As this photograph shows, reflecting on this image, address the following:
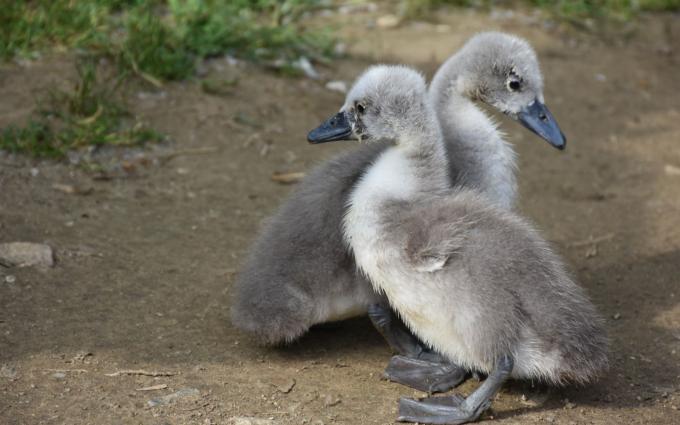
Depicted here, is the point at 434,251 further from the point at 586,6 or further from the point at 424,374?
the point at 586,6

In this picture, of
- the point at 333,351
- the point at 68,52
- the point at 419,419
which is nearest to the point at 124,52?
the point at 68,52

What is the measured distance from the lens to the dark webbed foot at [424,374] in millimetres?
3834

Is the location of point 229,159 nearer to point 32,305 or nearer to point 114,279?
point 114,279

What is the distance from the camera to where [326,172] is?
4.19 m

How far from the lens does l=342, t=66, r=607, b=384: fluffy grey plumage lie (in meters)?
3.48

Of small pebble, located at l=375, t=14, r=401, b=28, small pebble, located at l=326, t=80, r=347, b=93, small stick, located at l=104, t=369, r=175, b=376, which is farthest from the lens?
small pebble, located at l=375, t=14, r=401, b=28

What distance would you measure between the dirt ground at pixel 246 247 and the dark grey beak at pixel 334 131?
918 mm

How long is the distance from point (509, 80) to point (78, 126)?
2700 millimetres

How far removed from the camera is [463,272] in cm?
350

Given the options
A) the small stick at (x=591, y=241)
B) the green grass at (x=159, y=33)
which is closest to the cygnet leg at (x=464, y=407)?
the small stick at (x=591, y=241)

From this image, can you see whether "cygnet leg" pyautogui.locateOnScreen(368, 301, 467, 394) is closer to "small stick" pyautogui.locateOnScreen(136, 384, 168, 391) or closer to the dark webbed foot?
the dark webbed foot

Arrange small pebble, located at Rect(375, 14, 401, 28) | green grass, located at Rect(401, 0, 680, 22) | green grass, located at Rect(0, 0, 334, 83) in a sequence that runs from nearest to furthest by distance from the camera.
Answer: green grass, located at Rect(0, 0, 334, 83) < small pebble, located at Rect(375, 14, 401, 28) < green grass, located at Rect(401, 0, 680, 22)

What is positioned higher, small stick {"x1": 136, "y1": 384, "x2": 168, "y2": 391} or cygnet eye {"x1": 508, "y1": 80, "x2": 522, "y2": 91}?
cygnet eye {"x1": 508, "y1": 80, "x2": 522, "y2": 91}

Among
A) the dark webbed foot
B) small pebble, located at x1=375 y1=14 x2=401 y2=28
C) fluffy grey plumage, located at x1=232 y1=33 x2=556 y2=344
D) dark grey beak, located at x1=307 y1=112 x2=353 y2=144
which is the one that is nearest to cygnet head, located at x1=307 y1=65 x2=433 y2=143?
dark grey beak, located at x1=307 y1=112 x2=353 y2=144
